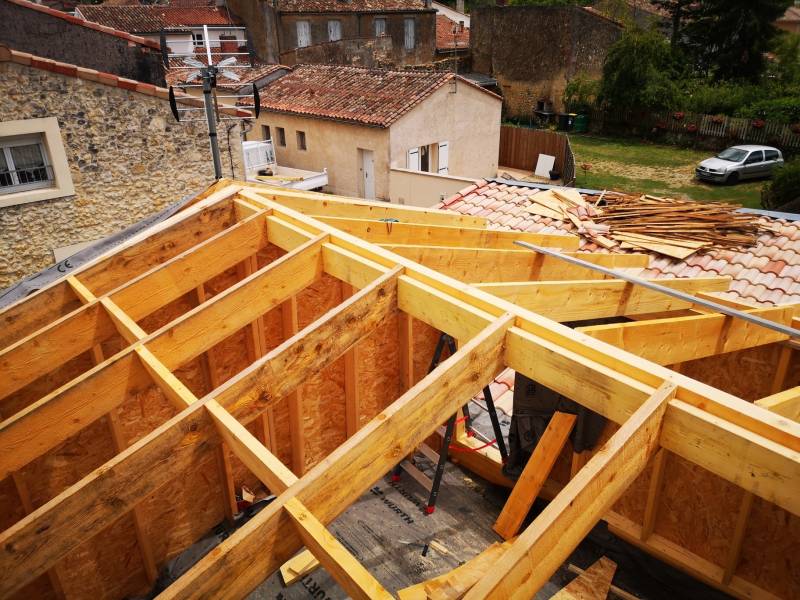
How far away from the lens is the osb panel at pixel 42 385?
4.50 m

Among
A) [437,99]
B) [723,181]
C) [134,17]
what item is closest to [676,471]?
[437,99]

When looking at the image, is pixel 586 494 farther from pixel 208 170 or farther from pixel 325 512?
pixel 208 170

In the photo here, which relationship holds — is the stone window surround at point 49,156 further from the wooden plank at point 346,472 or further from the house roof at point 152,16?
the house roof at point 152,16

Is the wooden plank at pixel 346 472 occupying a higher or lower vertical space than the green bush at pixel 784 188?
higher

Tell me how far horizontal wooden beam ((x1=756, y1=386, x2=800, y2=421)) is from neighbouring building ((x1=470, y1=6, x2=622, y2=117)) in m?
32.1

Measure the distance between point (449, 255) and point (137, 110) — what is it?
850cm

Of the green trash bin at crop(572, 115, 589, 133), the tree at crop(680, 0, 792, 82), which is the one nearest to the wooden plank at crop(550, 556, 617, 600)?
the green trash bin at crop(572, 115, 589, 133)

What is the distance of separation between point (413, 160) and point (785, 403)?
16.7 meters

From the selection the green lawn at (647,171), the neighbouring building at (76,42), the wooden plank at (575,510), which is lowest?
the green lawn at (647,171)

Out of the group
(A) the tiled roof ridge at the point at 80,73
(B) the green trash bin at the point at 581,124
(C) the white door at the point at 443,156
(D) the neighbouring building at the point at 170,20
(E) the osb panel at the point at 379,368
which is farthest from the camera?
(B) the green trash bin at the point at 581,124

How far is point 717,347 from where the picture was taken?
13.9ft

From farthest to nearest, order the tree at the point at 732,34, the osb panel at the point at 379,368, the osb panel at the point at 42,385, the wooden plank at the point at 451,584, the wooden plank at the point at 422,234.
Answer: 1. the tree at the point at 732,34
2. the osb panel at the point at 379,368
3. the wooden plank at the point at 422,234
4. the osb panel at the point at 42,385
5. the wooden plank at the point at 451,584

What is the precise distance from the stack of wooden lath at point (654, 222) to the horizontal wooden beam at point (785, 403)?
4.63m

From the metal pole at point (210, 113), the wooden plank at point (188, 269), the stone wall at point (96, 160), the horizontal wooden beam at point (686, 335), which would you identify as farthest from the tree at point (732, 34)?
the wooden plank at point (188, 269)
